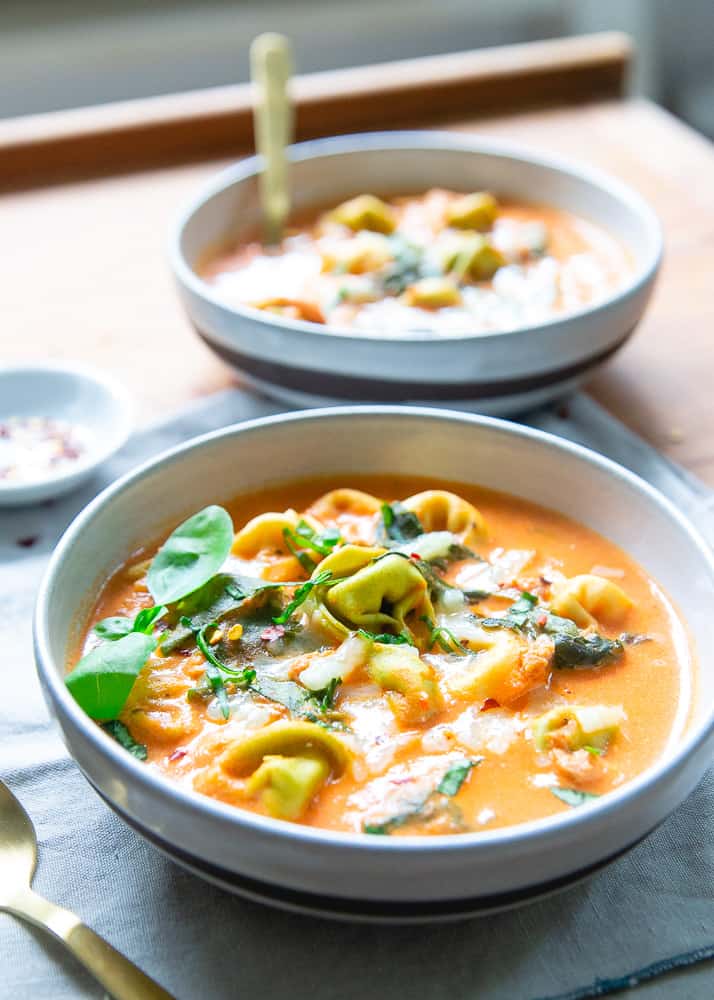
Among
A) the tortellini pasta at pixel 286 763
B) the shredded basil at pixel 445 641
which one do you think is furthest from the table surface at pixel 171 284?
the tortellini pasta at pixel 286 763

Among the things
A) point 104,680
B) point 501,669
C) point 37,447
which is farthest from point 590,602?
point 37,447

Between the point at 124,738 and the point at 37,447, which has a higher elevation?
the point at 124,738

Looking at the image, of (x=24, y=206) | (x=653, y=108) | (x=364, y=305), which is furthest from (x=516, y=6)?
(x=364, y=305)

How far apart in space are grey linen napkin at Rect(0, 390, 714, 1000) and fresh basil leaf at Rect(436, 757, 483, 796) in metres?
0.15

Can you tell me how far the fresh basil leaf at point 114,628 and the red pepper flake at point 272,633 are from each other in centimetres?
17

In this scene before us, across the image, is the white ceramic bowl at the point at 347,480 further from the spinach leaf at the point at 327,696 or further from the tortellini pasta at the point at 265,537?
the spinach leaf at the point at 327,696

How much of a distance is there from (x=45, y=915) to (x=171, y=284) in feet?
A: 5.63

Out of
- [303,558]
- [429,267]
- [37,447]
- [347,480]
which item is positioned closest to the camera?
[303,558]

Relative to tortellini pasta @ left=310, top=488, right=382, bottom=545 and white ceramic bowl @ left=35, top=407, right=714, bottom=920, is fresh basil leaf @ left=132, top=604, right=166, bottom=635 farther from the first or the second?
tortellini pasta @ left=310, top=488, right=382, bottom=545

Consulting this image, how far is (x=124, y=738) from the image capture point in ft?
4.58

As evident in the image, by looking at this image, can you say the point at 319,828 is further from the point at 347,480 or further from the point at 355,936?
the point at 347,480

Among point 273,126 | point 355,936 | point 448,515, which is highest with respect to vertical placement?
point 273,126

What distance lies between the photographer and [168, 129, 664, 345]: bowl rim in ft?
6.85

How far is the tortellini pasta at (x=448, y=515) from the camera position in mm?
1768
